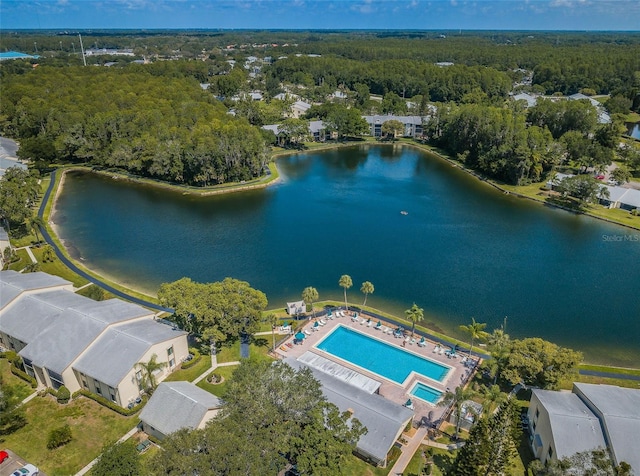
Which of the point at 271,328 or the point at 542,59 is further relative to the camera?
the point at 542,59

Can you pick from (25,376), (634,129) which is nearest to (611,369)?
(25,376)

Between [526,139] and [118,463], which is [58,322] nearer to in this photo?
[118,463]

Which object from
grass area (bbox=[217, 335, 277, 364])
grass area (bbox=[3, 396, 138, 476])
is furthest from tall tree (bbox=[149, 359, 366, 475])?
grass area (bbox=[217, 335, 277, 364])

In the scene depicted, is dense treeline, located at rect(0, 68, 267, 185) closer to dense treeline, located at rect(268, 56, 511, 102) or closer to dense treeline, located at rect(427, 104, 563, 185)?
dense treeline, located at rect(427, 104, 563, 185)

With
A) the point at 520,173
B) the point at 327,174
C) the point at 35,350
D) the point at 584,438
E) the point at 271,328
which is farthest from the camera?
the point at 327,174

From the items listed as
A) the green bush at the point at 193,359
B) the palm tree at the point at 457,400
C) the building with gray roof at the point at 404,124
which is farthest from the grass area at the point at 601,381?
the building with gray roof at the point at 404,124

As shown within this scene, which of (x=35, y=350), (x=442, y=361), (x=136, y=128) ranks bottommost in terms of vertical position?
(x=442, y=361)

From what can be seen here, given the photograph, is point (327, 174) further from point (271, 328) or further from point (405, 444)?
point (405, 444)

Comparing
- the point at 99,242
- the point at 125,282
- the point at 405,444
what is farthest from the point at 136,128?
the point at 405,444
